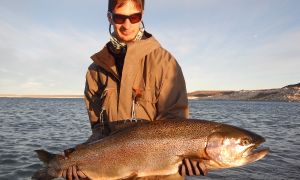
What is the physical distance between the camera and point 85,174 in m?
4.69

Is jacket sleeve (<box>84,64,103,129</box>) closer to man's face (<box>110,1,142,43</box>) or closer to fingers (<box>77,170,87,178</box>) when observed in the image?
man's face (<box>110,1,142,43</box>)

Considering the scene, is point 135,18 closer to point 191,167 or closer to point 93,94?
point 93,94

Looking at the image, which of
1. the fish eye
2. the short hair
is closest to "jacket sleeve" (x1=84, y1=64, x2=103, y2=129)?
the short hair

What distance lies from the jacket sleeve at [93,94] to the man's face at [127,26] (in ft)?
1.97

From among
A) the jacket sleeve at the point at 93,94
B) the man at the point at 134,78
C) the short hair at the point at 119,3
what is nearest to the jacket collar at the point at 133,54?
the man at the point at 134,78

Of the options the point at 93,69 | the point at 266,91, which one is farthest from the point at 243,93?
the point at 93,69

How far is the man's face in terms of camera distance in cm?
496

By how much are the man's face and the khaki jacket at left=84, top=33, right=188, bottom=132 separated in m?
0.27

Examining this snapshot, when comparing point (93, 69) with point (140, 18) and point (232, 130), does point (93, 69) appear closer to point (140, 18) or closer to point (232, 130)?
point (140, 18)

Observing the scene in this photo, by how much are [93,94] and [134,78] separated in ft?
2.68

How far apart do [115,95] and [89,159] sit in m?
0.85

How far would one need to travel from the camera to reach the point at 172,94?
475 centimetres

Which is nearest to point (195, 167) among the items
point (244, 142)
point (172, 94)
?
point (244, 142)

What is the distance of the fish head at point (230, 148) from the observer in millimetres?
4332
